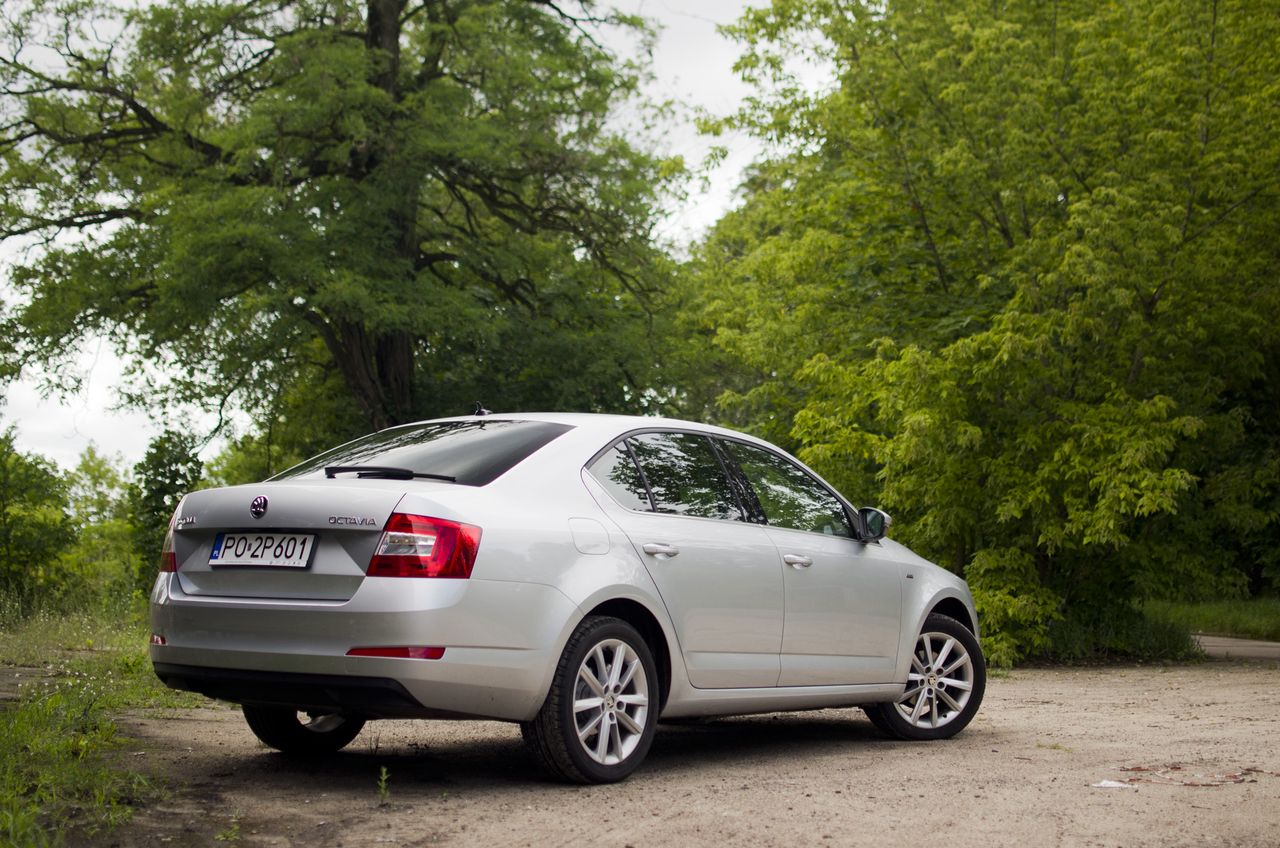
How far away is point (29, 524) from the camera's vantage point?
20.7 metres

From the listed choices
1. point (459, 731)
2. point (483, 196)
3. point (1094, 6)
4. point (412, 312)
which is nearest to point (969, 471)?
point (1094, 6)

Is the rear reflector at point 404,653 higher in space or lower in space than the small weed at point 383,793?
higher

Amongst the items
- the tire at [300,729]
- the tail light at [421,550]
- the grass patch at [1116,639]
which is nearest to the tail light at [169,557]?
the tire at [300,729]

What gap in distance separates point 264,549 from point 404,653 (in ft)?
2.66

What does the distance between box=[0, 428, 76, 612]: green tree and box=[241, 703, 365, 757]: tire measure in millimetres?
14762

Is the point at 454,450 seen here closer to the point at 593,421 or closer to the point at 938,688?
the point at 593,421

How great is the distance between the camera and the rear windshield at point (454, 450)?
6066 millimetres

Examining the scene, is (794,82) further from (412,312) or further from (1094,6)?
(412,312)

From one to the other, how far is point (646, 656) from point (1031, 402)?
1003 centimetres

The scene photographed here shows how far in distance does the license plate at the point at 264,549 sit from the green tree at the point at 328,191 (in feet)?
54.8

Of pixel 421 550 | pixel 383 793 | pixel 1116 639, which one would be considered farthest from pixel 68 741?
pixel 1116 639

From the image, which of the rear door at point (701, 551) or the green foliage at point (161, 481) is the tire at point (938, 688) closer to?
the rear door at point (701, 551)

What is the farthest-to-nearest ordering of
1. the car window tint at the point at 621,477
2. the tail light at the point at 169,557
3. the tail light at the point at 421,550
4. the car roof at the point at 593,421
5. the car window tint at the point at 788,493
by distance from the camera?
1. the car window tint at the point at 788,493
2. the car roof at the point at 593,421
3. the car window tint at the point at 621,477
4. the tail light at the point at 169,557
5. the tail light at the point at 421,550

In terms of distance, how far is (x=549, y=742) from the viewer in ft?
19.1
